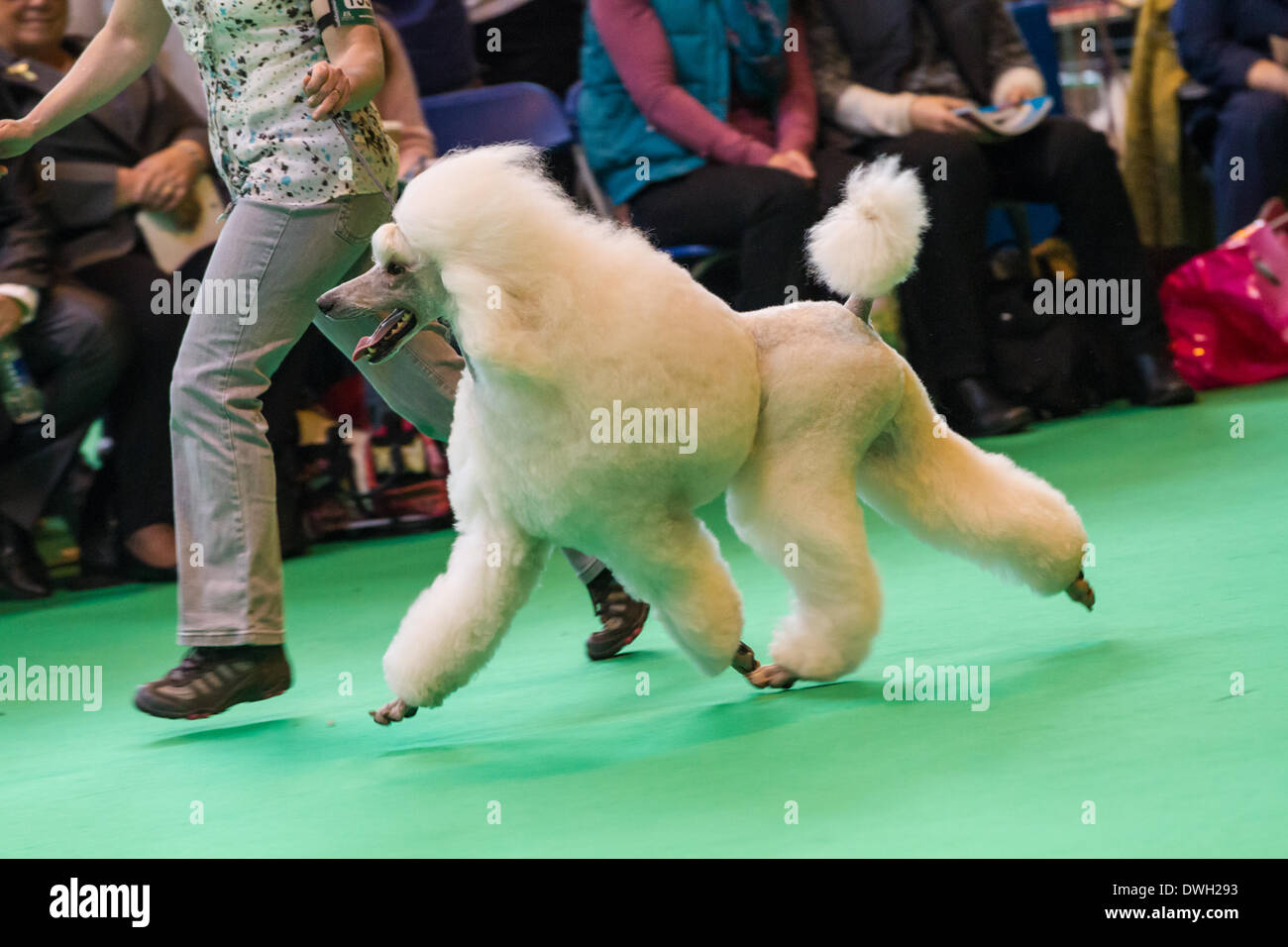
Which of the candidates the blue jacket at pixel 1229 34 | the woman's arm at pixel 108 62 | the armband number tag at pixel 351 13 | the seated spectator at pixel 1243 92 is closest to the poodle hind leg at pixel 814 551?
the armband number tag at pixel 351 13

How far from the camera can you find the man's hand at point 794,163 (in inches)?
200

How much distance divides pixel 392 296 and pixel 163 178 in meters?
2.50

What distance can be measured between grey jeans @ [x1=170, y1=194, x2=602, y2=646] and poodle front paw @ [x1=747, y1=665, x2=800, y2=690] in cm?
87

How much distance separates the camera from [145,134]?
4727mm

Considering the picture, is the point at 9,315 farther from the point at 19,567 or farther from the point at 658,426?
the point at 658,426

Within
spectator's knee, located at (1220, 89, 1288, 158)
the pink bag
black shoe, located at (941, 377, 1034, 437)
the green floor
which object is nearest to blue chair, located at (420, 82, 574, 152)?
black shoe, located at (941, 377, 1034, 437)

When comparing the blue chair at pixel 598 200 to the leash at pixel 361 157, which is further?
the blue chair at pixel 598 200

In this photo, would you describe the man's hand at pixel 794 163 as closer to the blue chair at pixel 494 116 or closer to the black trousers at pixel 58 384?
the blue chair at pixel 494 116

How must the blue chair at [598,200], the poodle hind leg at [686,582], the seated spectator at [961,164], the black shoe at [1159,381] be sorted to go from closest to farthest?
the poodle hind leg at [686,582], the blue chair at [598,200], the seated spectator at [961,164], the black shoe at [1159,381]

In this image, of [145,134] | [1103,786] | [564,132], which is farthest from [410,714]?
[564,132]

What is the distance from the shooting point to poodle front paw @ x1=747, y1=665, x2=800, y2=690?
2.66m

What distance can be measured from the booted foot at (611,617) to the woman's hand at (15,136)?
1.37m

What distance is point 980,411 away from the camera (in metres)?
5.27

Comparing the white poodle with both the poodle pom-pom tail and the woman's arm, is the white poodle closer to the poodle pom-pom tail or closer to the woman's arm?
the poodle pom-pom tail
